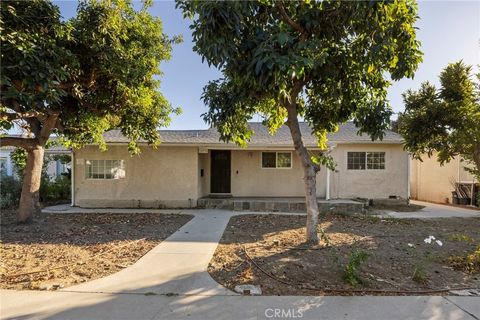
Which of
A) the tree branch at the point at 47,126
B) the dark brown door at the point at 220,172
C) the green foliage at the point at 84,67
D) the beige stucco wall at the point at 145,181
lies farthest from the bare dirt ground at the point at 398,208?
the tree branch at the point at 47,126

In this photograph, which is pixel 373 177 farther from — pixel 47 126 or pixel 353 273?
pixel 47 126

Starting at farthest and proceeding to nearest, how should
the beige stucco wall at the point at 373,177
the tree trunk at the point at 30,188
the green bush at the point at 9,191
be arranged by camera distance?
the beige stucco wall at the point at 373,177 → the green bush at the point at 9,191 → the tree trunk at the point at 30,188

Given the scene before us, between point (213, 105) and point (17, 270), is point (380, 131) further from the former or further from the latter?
point (17, 270)

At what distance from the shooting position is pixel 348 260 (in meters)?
5.38

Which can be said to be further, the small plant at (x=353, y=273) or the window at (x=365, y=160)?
the window at (x=365, y=160)

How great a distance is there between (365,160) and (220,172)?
6.32 m

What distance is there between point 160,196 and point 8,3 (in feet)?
26.0

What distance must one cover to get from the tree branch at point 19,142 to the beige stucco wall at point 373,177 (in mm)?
10690

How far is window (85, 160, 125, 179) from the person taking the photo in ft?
40.5

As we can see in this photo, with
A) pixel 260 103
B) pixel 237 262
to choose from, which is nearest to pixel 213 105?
pixel 260 103

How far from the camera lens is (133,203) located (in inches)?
481

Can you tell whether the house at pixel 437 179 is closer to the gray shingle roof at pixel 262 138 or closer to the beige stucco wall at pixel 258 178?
the gray shingle roof at pixel 262 138

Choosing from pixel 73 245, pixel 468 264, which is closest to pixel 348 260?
pixel 468 264

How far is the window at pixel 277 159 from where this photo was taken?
1347cm
